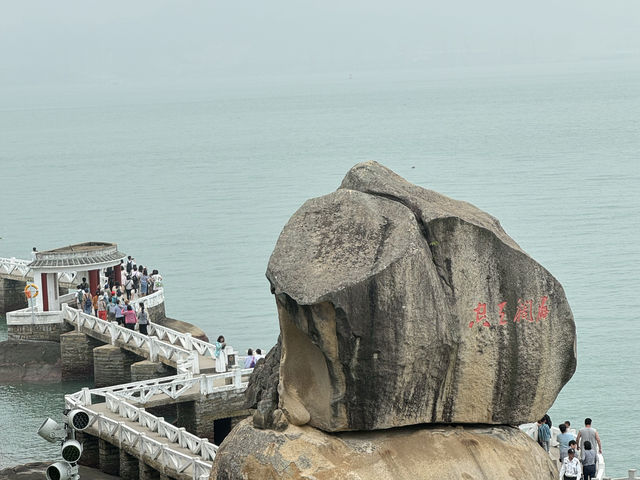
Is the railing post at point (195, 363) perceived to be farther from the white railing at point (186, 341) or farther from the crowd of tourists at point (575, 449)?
the crowd of tourists at point (575, 449)

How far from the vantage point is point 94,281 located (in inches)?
1850

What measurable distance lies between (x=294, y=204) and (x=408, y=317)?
220 ft

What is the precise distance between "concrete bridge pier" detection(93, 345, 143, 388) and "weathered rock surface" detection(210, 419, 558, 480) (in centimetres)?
2193

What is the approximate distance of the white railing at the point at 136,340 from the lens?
3622 centimetres

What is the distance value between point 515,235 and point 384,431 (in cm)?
4899

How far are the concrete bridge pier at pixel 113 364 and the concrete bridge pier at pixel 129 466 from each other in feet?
31.0

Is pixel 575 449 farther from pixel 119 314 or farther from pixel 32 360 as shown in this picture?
pixel 32 360

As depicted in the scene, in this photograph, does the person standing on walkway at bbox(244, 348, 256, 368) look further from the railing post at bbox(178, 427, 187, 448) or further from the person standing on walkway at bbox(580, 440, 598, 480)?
the person standing on walkway at bbox(580, 440, 598, 480)

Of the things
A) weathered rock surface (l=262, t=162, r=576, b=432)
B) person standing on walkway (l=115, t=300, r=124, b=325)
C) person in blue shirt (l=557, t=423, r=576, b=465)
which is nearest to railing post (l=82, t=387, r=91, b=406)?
person standing on walkway (l=115, t=300, r=124, b=325)

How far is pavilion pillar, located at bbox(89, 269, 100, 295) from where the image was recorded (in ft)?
153

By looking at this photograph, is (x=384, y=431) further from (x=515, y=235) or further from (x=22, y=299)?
(x=515, y=235)

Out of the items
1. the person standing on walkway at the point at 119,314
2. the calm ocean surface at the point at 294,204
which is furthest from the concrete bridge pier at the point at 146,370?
Answer: the person standing on walkway at the point at 119,314

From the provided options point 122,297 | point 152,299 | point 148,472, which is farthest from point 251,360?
point 152,299

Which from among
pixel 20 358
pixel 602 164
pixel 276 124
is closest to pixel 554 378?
pixel 20 358
